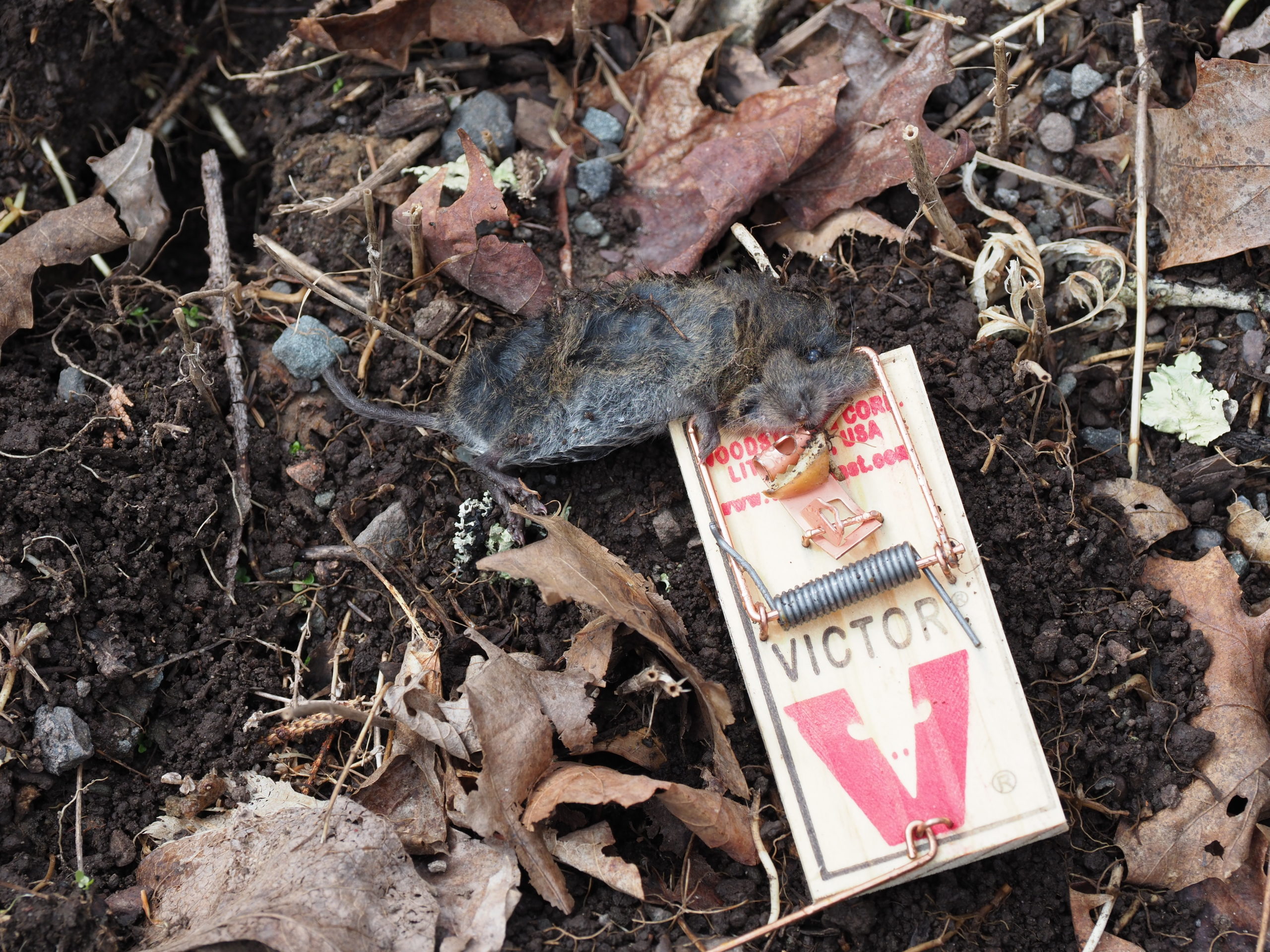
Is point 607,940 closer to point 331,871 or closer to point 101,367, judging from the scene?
point 331,871

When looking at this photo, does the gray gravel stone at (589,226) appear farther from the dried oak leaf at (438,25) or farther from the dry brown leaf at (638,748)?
the dry brown leaf at (638,748)

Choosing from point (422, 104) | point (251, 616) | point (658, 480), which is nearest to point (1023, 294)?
point (658, 480)

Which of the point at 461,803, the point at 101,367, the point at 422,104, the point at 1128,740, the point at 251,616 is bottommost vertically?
the point at 1128,740

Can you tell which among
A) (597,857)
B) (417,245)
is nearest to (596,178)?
(417,245)

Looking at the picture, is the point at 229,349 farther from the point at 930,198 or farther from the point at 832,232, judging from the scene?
the point at 930,198

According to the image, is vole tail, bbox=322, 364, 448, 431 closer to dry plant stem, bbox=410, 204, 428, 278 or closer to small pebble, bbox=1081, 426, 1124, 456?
dry plant stem, bbox=410, 204, 428, 278

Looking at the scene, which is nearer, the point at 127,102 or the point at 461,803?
the point at 461,803

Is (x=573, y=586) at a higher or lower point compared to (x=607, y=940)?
higher

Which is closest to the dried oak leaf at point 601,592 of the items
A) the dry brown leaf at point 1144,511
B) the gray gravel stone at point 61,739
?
the gray gravel stone at point 61,739
